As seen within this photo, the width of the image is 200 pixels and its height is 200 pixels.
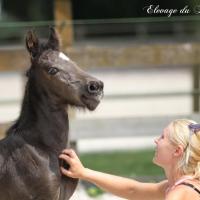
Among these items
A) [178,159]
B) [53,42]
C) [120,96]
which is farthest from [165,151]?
[120,96]

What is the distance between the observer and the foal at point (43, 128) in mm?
2939

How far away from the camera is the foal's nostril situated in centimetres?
283

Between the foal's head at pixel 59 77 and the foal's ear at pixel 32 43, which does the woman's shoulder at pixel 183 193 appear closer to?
the foal's head at pixel 59 77

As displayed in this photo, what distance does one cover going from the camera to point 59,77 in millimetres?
2961

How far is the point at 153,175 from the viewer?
5832 millimetres

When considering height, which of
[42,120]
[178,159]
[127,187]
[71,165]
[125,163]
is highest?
[42,120]

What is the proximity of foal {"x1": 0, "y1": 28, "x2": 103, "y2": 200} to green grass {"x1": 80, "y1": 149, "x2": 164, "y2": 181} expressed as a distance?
2742 mm

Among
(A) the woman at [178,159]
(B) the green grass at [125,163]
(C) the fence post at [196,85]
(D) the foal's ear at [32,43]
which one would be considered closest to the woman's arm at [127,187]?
(A) the woman at [178,159]

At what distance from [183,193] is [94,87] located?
0.62 metres

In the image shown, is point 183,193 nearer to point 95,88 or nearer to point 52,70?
point 95,88

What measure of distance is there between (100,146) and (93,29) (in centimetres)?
1830

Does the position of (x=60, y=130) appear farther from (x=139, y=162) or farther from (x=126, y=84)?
(x=126, y=84)

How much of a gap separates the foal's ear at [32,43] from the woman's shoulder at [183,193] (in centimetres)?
95

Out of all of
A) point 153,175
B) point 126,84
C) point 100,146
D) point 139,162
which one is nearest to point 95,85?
point 153,175
